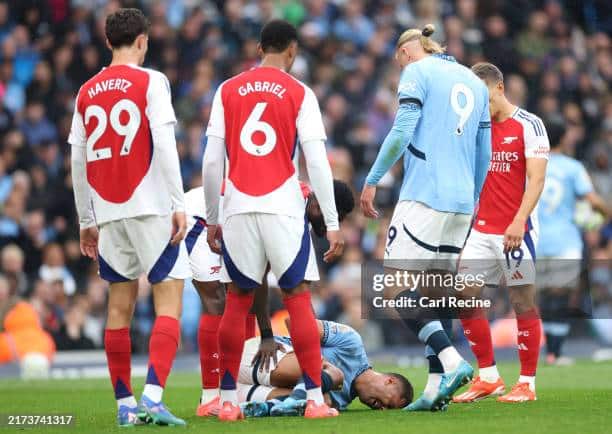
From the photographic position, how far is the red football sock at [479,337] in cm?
995

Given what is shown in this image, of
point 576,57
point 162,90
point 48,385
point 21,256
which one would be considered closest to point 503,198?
point 162,90

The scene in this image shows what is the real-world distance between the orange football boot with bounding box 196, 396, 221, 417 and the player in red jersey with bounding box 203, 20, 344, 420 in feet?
2.35

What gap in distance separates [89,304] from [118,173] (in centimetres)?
856

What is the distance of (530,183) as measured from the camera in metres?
9.70

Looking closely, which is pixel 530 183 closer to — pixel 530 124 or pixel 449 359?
pixel 530 124

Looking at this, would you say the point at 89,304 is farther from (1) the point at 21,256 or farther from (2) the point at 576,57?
(2) the point at 576,57

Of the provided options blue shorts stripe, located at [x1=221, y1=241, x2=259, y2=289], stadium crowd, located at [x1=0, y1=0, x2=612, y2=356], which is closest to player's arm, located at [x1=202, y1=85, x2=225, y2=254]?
blue shorts stripe, located at [x1=221, y1=241, x2=259, y2=289]

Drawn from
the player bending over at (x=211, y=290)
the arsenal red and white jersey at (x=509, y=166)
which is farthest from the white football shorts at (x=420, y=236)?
Result: the arsenal red and white jersey at (x=509, y=166)

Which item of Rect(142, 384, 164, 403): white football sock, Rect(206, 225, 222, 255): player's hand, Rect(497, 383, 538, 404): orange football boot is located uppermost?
Rect(206, 225, 222, 255): player's hand

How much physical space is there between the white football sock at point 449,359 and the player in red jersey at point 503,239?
1.39 metres

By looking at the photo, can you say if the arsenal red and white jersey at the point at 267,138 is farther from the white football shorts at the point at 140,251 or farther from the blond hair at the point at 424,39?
the blond hair at the point at 424,39

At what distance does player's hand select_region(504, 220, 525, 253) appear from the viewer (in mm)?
9383

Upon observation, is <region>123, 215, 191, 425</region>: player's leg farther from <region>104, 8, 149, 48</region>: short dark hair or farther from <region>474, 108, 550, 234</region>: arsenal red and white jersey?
<region>474, 108, 550, 234</region>: arsenal red and white jersey

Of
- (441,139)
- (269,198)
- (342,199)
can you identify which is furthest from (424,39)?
(269,198)
